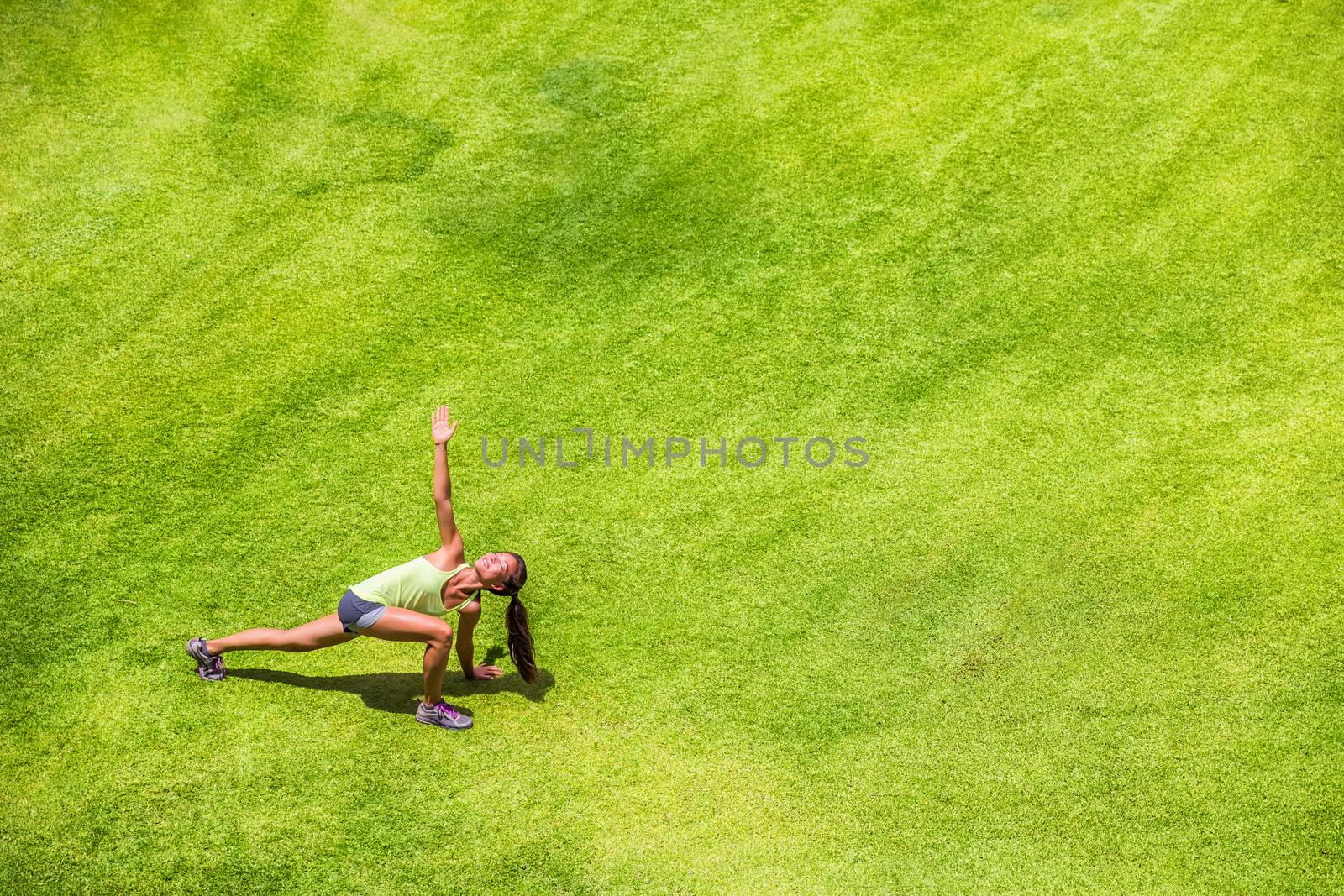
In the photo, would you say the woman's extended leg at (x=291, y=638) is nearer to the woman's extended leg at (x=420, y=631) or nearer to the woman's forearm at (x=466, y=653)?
the woman's extended leg at (x=420, y=631)

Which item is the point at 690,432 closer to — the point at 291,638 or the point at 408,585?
the point at 408,585

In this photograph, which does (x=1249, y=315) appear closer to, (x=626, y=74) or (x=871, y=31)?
(x=871, y=31)

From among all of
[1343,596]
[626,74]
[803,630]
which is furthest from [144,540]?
[1343,596]

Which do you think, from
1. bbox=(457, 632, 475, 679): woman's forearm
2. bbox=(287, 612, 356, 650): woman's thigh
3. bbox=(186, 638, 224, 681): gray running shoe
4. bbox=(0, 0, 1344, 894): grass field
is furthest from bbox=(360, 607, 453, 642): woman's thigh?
bbox=(186, 638, 224, 681): gray running shoe

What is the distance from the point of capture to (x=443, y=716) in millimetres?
7520

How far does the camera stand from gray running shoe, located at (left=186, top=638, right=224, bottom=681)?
7.54 m

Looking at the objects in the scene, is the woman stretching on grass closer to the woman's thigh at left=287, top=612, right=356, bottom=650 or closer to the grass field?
the woman's thigh at left=287, top=612, right=356, bottom=650

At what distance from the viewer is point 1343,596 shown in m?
8.48

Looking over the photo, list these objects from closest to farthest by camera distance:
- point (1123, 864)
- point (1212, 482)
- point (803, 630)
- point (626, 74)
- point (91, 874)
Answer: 1. point (91, 874)
2. point (1123, 864)
3. point (803, 630)
4. point (1212, 482)
5. point (626, 74)

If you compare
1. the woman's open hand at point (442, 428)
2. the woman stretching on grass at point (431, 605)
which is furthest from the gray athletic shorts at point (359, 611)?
the woman's open hand at point (442, 428)

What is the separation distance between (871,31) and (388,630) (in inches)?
370

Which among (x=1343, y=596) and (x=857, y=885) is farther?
(x=1343, y=596)

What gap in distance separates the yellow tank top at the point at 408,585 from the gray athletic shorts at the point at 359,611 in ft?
0.15

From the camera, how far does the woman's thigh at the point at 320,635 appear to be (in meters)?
7.20
